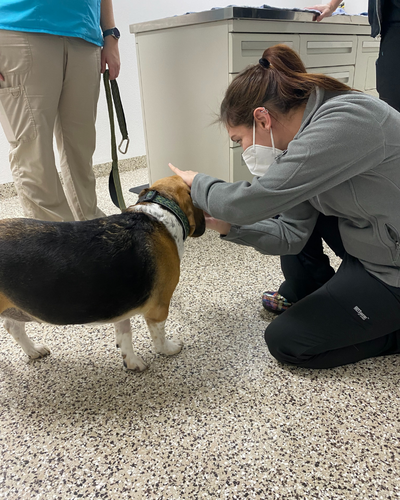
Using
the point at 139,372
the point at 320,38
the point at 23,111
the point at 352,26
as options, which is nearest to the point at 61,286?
the point at 139,372

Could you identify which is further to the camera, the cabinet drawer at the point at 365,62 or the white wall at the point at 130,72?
the white wall at the point at 130,72

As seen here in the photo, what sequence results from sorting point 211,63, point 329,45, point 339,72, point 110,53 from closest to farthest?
1. point 110,53
2. point 211,63
3. point 329,45
4. point 339,72

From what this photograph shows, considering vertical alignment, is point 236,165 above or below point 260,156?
below

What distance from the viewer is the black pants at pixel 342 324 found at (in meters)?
1.22

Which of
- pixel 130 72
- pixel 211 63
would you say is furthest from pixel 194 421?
pixel 130 72

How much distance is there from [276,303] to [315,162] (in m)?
0.82

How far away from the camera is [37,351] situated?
4.66 ft

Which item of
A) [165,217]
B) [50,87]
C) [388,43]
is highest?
[388,43]

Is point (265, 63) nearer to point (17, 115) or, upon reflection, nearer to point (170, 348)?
point (170, 348)

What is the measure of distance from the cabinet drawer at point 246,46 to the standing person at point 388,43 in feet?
1.74

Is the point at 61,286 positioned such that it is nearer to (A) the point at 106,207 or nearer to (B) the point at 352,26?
(A) the point at 106,207

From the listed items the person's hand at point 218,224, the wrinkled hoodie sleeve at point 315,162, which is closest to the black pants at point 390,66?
the wrinkled hoodie sleeve at point 315,162

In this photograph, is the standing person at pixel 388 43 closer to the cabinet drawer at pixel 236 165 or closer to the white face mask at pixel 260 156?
the cabinet drawer at pixel 236 165

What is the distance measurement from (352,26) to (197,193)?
2091 mm
